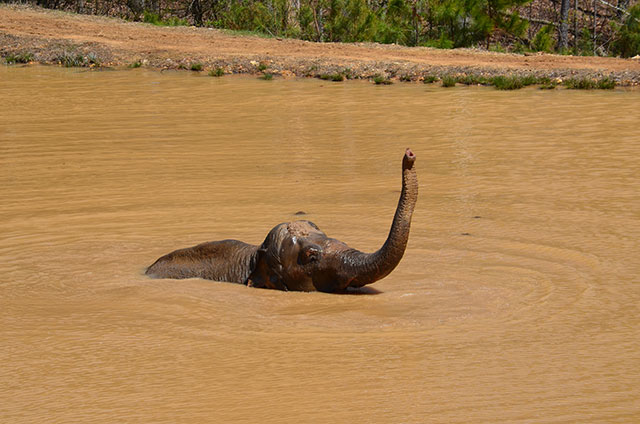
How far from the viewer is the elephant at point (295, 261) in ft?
Result: 16.8

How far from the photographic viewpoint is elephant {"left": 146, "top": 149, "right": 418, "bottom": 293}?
16.8ft

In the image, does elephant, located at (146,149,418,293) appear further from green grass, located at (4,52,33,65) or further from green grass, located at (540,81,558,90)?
green grass, located at (4,52,33,65)

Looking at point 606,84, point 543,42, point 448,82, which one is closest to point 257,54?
point 448,82

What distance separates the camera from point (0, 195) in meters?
9.07

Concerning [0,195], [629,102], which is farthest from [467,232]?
[629,102]

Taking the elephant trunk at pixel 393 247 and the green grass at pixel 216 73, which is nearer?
the elephant trunk at pixel 393 247

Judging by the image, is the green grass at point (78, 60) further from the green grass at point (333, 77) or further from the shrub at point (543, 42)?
the shrub at point (543, 42)

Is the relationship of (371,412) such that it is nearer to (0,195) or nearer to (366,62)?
(0,195)

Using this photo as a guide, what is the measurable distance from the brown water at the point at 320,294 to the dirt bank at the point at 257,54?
5.02 meters

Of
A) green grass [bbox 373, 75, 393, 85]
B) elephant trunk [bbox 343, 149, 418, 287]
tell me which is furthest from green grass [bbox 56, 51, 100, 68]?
elephant trunk [bbox 343, 149, 418, 287]

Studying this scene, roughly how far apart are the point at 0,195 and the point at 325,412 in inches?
231

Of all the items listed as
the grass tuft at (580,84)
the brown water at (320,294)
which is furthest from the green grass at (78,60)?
the grass tuft at (580,84)

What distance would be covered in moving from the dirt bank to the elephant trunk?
13.1m

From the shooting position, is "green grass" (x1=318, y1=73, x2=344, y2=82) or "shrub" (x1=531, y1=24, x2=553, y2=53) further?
"shrub" (x1=531, y1=24, x2=553, y2=53)
